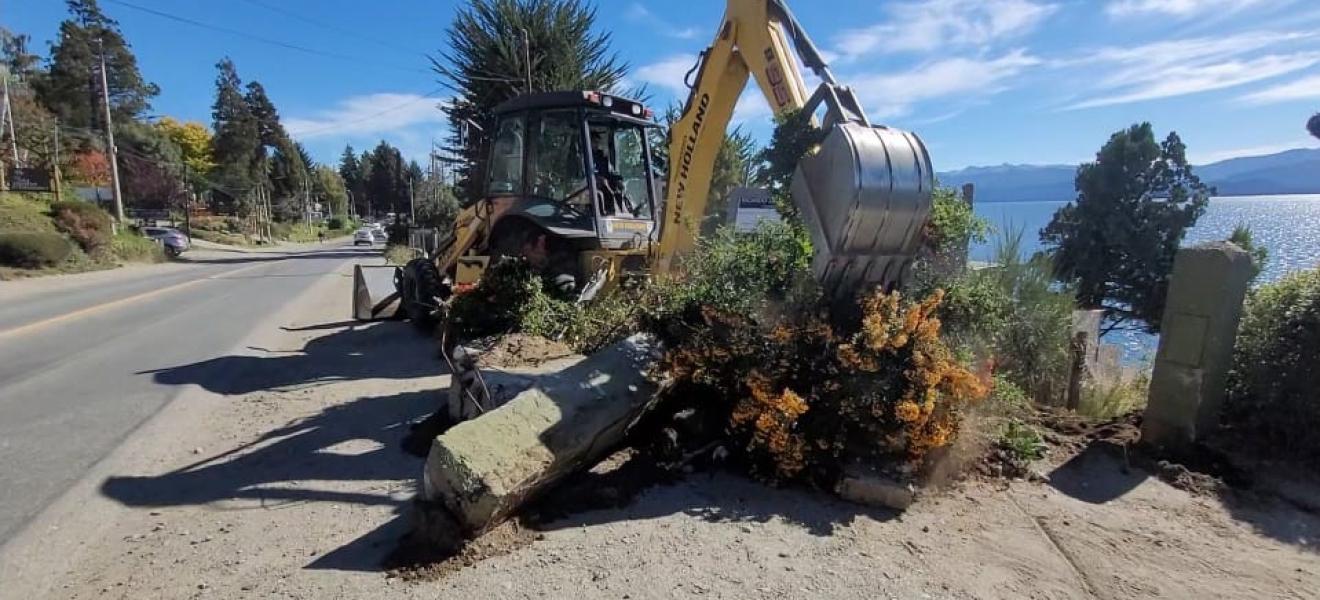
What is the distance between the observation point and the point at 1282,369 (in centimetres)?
444

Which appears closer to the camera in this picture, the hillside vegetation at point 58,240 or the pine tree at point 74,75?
the hillside vegetation at point 58,240

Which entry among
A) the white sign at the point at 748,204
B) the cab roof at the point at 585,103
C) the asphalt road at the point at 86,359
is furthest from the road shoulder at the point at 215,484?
the white sign at the point at 748,204

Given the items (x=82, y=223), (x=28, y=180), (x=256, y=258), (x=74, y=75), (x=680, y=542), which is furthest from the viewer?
(x=74, y=75)

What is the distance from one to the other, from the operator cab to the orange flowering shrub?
3886 millimetres

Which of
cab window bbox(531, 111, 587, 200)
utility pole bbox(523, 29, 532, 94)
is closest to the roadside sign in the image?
utility pole bbox(523, 29, 532, 94)

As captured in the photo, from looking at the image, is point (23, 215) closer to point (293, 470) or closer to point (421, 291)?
point (421, 291)

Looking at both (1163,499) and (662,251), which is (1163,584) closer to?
(1163,499)

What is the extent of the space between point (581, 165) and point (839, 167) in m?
4.64

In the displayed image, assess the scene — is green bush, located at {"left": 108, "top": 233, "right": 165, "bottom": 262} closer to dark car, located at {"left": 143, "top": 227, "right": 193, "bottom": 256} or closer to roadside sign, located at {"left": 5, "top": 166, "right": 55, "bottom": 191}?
dark car, located at {"left": 143, "top": 227, "right": 193, "bottom": 256}

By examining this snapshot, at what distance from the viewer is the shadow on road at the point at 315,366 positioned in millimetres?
7008

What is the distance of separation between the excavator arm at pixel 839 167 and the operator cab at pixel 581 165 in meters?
2.24

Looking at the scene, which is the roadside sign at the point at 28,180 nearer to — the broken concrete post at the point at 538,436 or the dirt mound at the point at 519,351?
the dirt mound at the point at 519,351

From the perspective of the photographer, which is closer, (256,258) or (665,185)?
(665,185)

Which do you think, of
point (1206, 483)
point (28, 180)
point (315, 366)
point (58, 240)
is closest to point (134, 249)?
point (28, 180)
